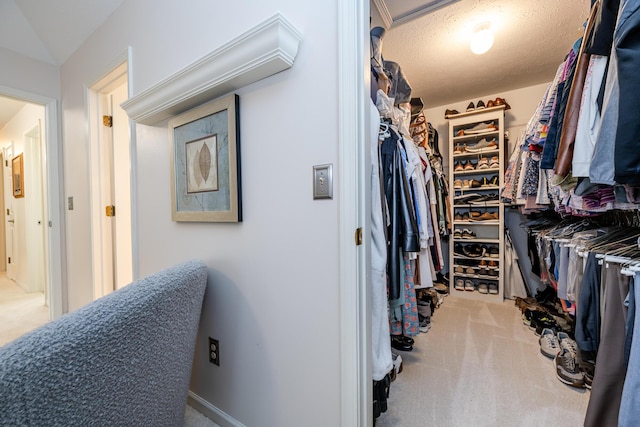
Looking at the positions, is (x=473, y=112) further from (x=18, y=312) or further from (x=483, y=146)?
(x=18, y=312)

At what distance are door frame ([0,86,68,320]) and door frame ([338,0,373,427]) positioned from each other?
9.19 ft

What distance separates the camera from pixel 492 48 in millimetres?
2127

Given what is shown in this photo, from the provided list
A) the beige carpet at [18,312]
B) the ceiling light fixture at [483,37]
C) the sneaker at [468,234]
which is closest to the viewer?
the ceiling light fixture at [483,37]

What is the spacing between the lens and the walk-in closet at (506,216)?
3.03 ft

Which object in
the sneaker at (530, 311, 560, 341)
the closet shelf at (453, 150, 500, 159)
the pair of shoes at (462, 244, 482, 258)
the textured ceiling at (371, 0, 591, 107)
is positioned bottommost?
the sneaker at (530, 311, 560, 341)

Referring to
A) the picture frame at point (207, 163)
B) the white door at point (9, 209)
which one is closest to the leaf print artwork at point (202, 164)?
the picture frame at point (207, 163)

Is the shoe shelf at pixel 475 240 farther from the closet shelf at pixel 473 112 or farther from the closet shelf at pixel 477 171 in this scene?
the closet shelf at pixel 473 112

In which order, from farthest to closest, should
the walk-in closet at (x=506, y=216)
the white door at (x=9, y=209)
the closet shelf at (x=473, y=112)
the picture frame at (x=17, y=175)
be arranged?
the white door at (x=9, y=209) → the picture frame at (x=17, y=175) → the closet shelf at (x=473, y=112) → the walk-in closet at (x=506, y=216)

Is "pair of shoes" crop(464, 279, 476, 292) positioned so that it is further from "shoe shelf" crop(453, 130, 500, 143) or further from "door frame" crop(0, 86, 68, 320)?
"door frame" crop(0, 86, 68, 320)

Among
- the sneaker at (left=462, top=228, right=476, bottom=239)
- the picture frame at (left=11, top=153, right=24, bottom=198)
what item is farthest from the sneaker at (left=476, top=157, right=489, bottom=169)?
the picture frame at (left=11, top=153, right=24, bottom=198)

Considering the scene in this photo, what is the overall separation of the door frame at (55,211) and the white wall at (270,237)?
159 cm

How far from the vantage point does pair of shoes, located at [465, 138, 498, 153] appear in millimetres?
2902

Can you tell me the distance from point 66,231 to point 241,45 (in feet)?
8.29

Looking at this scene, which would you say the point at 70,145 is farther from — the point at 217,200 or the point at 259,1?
the point at 259,1
